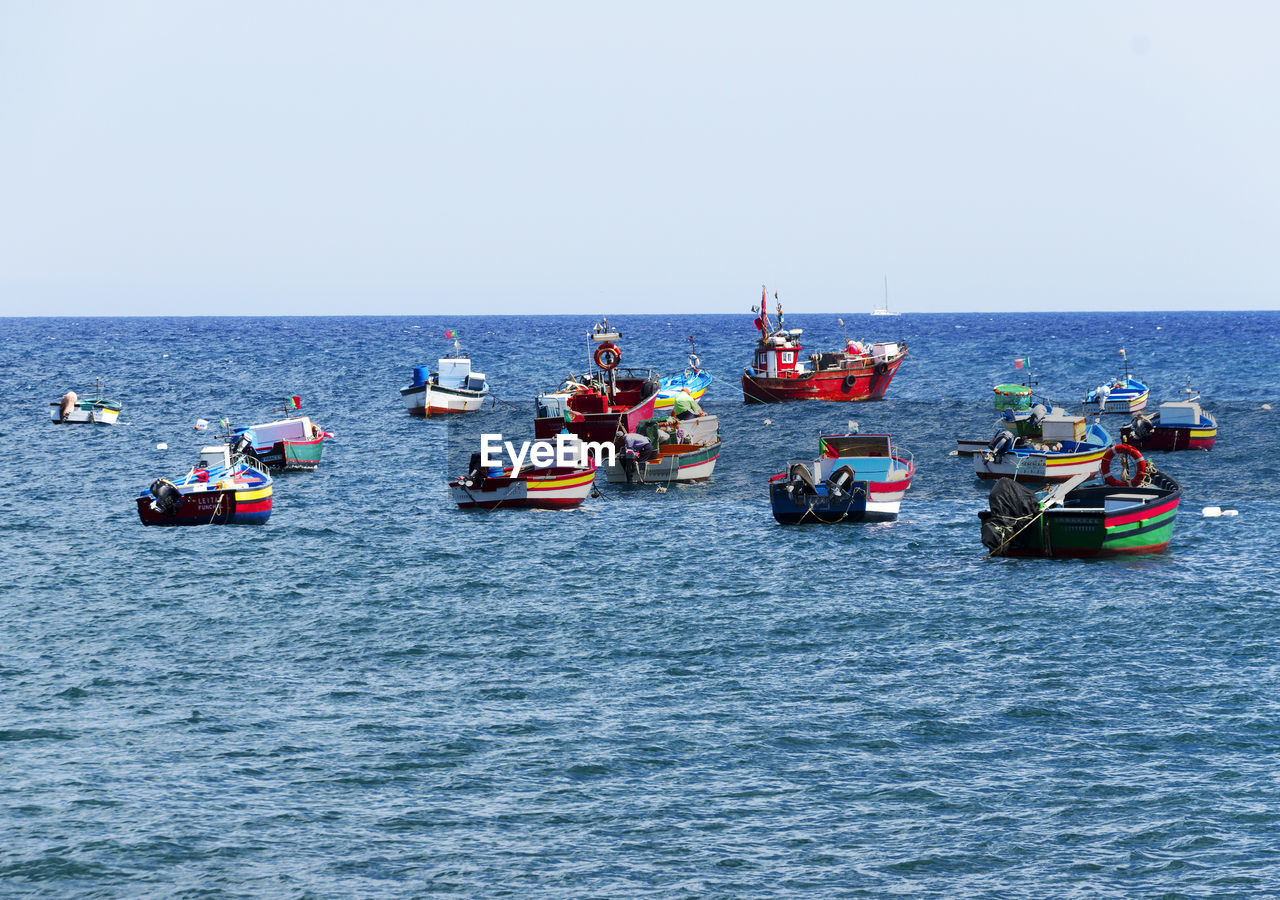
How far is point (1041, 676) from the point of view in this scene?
3045 cm

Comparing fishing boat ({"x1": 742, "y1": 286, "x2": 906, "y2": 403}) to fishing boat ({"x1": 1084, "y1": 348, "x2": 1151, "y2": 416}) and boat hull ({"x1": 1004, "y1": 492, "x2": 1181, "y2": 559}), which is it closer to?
fishing boat ({"x1": 1084, "y1": 348, "x2": 1151, "y2": 416})

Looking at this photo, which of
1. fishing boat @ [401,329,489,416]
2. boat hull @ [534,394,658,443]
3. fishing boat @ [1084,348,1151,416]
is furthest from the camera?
fishing boat @ [401,329,489,416]

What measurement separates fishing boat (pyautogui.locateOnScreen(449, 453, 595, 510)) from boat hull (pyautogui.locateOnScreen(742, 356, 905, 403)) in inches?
2158

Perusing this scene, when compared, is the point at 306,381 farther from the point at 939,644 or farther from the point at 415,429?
the point at 939,644

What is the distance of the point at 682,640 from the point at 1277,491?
131 ft

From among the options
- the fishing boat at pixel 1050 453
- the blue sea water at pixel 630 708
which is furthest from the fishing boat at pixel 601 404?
the fishing boat at pixel 1050 453

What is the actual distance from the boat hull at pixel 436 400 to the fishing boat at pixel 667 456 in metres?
40.9

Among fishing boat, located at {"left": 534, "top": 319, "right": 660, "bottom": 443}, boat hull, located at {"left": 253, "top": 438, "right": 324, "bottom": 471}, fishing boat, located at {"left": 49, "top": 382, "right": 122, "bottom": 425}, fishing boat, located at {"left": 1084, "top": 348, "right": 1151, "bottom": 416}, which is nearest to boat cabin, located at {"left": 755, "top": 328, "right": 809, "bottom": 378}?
fishing boat, located at {"left": 1084, "top": 348, "right": 1151, "bottom": 416}

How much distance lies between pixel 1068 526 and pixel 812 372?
68620 mm

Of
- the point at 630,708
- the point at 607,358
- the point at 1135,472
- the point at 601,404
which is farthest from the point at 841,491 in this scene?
the point at 630,708

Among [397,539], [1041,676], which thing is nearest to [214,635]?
[397,539]

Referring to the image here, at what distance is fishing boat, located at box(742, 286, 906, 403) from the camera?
363 feet

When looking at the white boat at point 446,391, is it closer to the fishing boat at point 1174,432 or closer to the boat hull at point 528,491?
the boat hull at point 528,491

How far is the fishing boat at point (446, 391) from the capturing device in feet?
346
